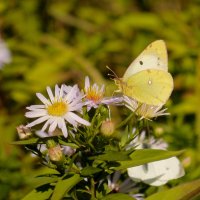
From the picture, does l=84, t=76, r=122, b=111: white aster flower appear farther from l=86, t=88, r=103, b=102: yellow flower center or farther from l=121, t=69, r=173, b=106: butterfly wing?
l=121, t=69, r=173, b=106: butterfly wing

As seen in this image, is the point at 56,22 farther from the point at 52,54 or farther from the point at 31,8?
Result: the point at 52,54

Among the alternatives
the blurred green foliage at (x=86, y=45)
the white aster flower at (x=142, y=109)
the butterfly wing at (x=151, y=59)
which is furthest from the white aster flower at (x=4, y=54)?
the white aster flower at (x=142, y=109)

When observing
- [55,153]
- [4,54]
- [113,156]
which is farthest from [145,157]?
[4,54]

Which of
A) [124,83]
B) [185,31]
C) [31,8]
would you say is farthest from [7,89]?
[124,83]

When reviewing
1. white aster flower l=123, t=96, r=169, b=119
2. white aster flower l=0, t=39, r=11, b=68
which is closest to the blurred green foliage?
white aster flower l=0, t=39, r=11, b=68

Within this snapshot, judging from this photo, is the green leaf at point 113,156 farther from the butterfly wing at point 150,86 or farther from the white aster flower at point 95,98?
the butterfly wing at point 150,86

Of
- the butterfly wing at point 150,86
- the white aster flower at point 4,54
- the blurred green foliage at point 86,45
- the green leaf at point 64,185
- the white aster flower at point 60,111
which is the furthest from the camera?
the white aster flower at point 4,54
